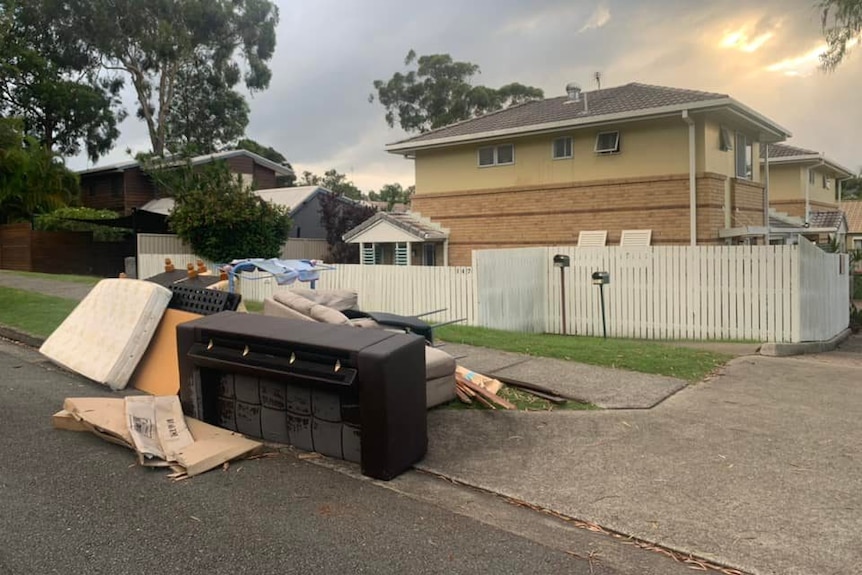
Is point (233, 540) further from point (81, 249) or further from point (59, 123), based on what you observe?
point (59, 123)

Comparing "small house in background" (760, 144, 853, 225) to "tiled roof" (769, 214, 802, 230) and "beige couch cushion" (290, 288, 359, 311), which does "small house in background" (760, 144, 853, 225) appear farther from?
"beige couch cushion" (290, 288, 359, 311)

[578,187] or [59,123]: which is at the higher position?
[59,123]

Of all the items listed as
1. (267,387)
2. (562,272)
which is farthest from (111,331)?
(562,272)

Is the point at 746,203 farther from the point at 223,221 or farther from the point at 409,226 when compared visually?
the point at 223,221

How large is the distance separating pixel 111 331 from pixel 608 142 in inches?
565

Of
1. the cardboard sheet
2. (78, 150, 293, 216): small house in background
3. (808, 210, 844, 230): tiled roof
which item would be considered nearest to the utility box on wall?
the cardboard sheet

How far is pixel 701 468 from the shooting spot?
15.8ft

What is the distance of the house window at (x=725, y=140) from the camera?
57.4 ft

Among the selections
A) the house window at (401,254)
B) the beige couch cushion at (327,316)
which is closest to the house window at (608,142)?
the house window at (401,254)

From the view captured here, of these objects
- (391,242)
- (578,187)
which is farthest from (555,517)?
(391,242)

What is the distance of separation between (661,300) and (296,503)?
423 inches

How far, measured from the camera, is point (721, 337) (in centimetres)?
1262

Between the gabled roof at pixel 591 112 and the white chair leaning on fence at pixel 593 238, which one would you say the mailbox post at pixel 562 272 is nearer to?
the white chair leaning on fence at pixel 593 238

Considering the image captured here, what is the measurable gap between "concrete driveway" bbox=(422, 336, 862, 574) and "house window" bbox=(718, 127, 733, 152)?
1187cm
